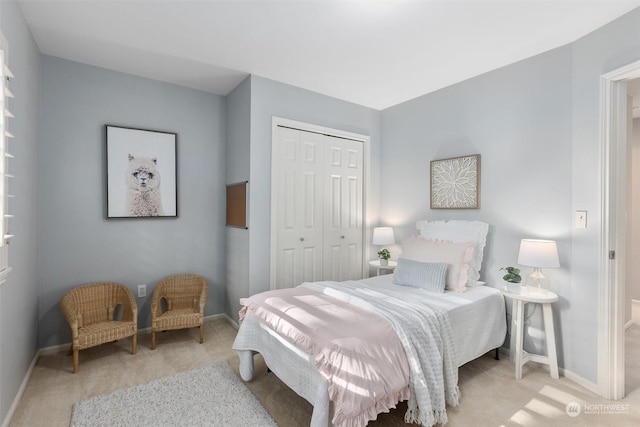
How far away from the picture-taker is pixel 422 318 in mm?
2012

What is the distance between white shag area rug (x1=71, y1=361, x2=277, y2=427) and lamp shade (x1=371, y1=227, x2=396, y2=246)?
2.12 m

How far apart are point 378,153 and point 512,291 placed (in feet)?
7.76

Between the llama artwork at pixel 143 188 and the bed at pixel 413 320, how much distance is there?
166 cm

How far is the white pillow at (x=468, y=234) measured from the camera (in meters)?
2.90

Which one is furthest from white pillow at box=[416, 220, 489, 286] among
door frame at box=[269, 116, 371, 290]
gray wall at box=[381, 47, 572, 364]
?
door frame at box=[269, 116, 371, 290]

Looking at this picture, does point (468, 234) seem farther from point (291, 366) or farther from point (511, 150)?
point (291, 366)

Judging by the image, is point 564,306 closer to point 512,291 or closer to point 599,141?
point 512,291

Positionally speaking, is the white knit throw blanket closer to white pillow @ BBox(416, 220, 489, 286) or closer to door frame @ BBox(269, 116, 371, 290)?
white pillow @ BBox(416, 220, 489, 286)

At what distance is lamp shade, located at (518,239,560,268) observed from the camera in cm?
232

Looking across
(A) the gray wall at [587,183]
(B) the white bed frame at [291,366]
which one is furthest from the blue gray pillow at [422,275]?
(A) the gray wall at [587,183]

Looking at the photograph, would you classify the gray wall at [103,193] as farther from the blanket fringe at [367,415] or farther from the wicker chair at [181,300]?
the blanket fringe at [367,415]

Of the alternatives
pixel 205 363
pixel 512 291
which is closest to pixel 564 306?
pixel 512 291

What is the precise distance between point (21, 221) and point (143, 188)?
114cm

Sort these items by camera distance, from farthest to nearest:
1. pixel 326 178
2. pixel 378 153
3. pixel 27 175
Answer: pixel 378 153 < pixel 326 178 < pixel 27 175
